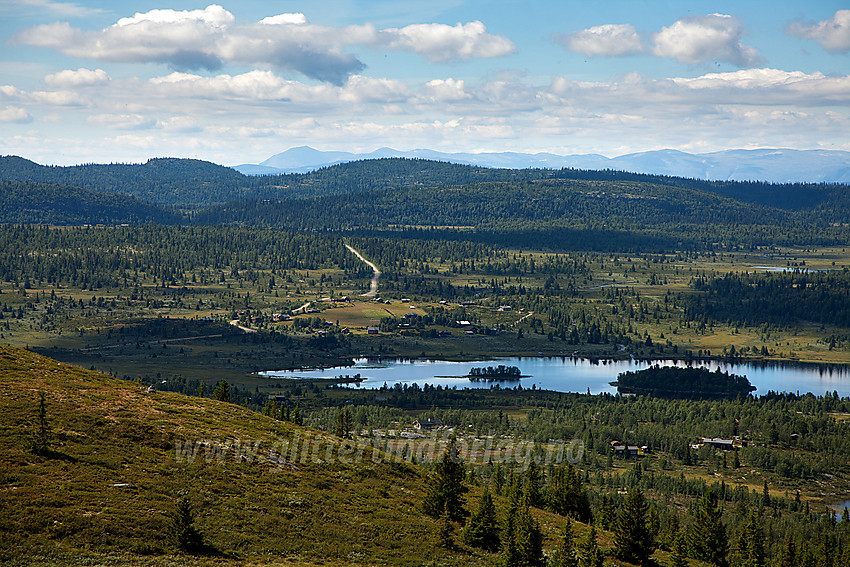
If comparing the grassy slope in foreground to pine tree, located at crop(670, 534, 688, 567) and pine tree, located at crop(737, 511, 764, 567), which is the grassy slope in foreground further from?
pine tree, located at crop(737, 511, 764, 567)

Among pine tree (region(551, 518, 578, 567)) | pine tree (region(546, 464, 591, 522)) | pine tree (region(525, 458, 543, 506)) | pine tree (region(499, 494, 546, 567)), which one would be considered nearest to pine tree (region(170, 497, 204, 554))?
pine tree (region(499, 494, 546, 567))

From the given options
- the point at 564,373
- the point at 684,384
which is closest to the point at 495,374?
the point at 564,373

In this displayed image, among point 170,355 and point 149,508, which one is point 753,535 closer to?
point 149,508

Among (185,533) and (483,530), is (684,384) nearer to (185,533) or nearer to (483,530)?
(483,530)

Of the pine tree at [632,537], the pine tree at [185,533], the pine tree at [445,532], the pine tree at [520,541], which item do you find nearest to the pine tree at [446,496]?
the pine tree at [445,532]

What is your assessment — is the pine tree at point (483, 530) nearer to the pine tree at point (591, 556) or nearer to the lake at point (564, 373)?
the pine tree at point (591, 556)
